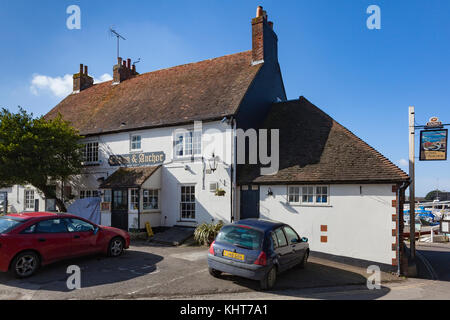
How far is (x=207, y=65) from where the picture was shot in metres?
20.4

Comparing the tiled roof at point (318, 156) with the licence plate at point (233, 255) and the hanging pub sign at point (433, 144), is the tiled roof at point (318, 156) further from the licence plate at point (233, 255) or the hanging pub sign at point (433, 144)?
the licence plate at point (233, 255)

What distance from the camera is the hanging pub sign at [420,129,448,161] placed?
13.3 metres

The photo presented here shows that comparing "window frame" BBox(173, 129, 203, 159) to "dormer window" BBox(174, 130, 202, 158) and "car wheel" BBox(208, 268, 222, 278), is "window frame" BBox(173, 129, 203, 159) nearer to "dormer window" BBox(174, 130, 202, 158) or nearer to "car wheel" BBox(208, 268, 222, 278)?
"dormer window" BBox(174, 130, 202, 158)

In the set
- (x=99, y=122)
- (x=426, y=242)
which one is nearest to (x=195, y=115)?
(x=99, y=122)

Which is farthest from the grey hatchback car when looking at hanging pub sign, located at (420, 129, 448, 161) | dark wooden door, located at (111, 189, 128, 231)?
hanging pub sign, located at (420, 129, 448, 161)

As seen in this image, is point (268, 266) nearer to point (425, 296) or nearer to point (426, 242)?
point (425, 296)

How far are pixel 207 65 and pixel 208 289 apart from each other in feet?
50.8

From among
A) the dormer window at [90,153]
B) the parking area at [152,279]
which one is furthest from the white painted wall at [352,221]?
the dormer window at [90,153]

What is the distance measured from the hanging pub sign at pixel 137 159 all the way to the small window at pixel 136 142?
16.4 inches

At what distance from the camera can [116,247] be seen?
10.9 meters

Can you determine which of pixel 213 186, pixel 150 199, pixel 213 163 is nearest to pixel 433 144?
pixel 213 163

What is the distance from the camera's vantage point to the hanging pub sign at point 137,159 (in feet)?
54.7

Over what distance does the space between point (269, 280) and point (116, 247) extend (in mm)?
5572

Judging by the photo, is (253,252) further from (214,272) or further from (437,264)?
(437,264)
